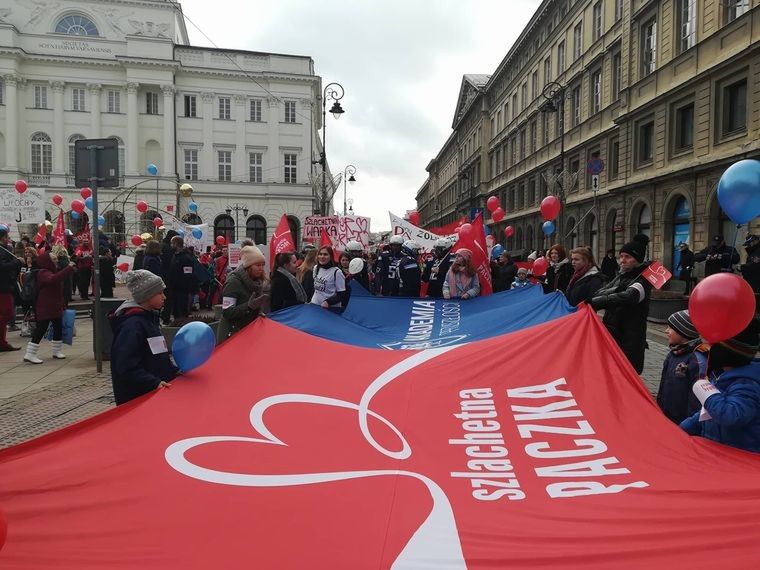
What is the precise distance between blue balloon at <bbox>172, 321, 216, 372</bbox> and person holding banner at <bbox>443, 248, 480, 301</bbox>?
5064 millimetres

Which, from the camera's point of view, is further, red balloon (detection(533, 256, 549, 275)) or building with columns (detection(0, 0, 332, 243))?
building with columns (detection(0, 0, 332, 243))

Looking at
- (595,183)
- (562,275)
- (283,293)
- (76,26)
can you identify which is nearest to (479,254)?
(562,275)

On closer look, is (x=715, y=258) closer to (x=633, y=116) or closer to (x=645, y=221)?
(x=645, y=221)

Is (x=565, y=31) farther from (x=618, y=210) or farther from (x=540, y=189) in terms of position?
(x=618, y=210)

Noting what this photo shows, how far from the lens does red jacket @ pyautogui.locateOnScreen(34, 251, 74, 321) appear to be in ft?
27.6

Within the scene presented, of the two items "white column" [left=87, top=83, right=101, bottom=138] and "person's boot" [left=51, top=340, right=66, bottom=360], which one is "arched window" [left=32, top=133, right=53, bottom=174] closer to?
"white column" [left=87, top=83, right=101, bottom=138]

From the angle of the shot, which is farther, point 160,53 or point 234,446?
point 160,53

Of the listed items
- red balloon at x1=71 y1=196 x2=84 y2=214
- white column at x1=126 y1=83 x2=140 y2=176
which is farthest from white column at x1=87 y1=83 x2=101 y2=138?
red balloon at x1=71 y1=196 x2=84 y2=214

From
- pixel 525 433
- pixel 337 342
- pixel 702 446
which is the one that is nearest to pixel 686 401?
pixel 702 446

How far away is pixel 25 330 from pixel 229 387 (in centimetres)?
980

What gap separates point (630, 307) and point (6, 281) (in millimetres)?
9239

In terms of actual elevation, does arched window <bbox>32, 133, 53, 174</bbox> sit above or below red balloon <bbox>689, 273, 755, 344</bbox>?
above

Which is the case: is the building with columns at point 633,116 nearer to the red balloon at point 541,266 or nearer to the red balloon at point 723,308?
the red balloon at point 541,266

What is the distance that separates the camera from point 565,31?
3844 cm
